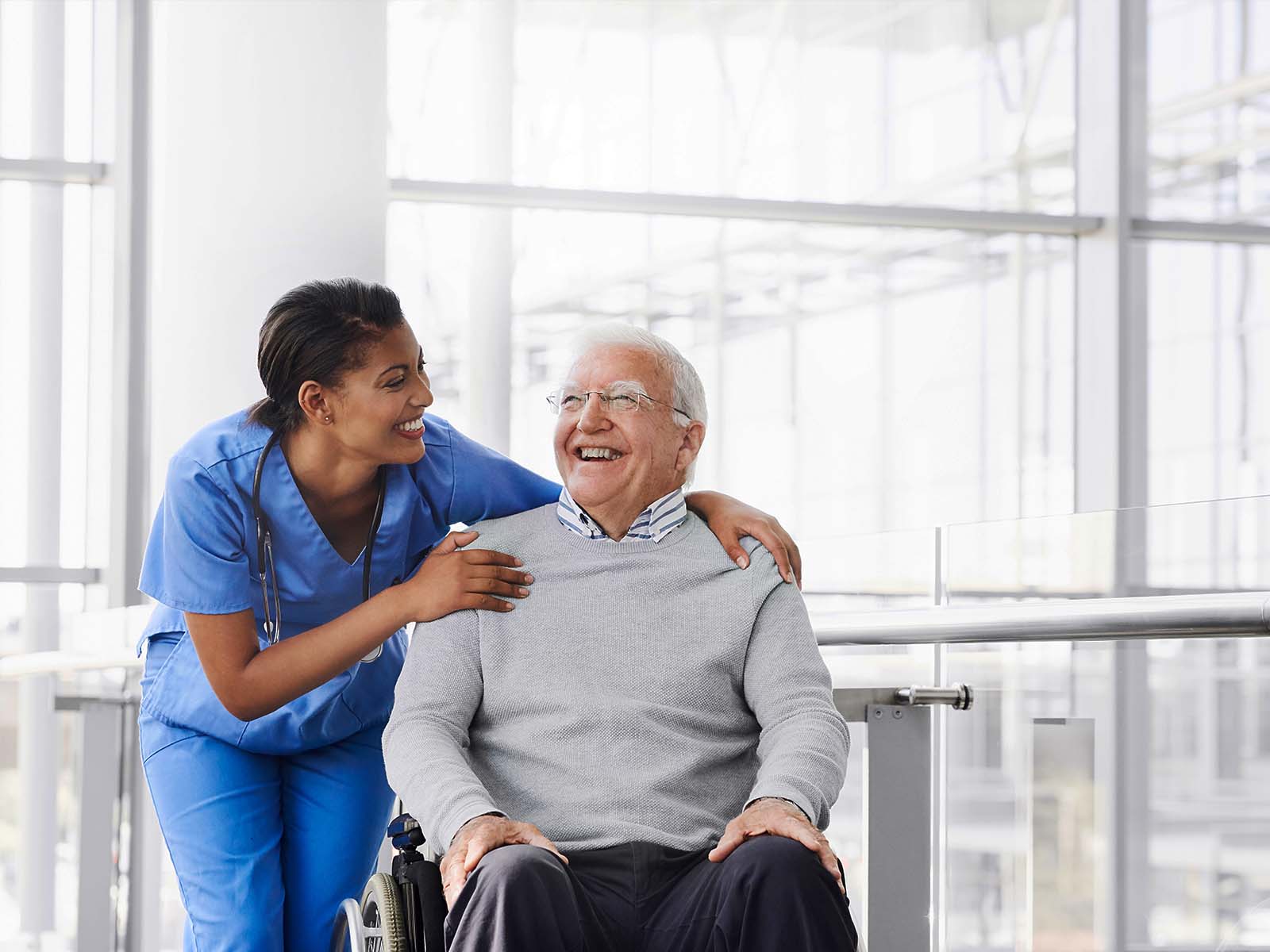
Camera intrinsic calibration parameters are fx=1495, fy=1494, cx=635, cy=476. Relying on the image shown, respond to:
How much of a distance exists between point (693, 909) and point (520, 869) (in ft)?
0.67

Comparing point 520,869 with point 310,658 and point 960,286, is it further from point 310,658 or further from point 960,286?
point 960,286

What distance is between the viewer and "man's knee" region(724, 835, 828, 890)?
1.38 metres

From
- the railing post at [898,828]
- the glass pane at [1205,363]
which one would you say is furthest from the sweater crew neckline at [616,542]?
the glass pane at [1205,363]

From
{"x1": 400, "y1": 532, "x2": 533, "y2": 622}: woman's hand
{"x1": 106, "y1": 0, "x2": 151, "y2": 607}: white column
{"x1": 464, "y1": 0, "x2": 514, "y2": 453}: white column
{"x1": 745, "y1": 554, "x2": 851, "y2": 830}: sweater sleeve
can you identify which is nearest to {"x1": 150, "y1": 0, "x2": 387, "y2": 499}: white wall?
{"x1": 400, "y1": 532, "x2": 533, "y2": 622}: woman's hand

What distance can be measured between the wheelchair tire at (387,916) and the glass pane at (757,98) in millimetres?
3700

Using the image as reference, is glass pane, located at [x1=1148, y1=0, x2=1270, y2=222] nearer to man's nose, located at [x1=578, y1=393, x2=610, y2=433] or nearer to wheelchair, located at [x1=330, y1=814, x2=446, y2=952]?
man's nose, located at [x1=578, y1=393, x2=610, y2=433]

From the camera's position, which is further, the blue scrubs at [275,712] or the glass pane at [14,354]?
the glass pane at [14,354]

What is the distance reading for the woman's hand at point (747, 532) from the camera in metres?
1.79

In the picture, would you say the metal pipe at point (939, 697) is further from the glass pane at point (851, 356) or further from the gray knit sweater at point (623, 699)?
the glass pane at point (851, 356)

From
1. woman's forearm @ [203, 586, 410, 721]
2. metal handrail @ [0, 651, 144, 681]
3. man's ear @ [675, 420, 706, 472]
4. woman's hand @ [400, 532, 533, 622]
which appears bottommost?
metal handrail @ [0, 651, 144, 681]

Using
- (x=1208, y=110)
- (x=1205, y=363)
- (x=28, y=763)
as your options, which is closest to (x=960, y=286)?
(x=1205, y=363)

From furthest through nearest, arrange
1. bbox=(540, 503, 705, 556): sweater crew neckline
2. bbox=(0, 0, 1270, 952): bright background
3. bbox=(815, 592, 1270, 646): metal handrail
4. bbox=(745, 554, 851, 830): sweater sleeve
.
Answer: bbox=(0, 0, 1270, 952): bright background
bbox=(540, 503, 705, 556): sweater crew neckline
bbox=(745, 554, 851, 830): sweater sleeve
bbox=(815, 592, 1270, 646): metal handrail

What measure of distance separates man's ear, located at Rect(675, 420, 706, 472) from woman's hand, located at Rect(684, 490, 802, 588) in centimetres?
6

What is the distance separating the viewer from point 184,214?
2.50 metres
